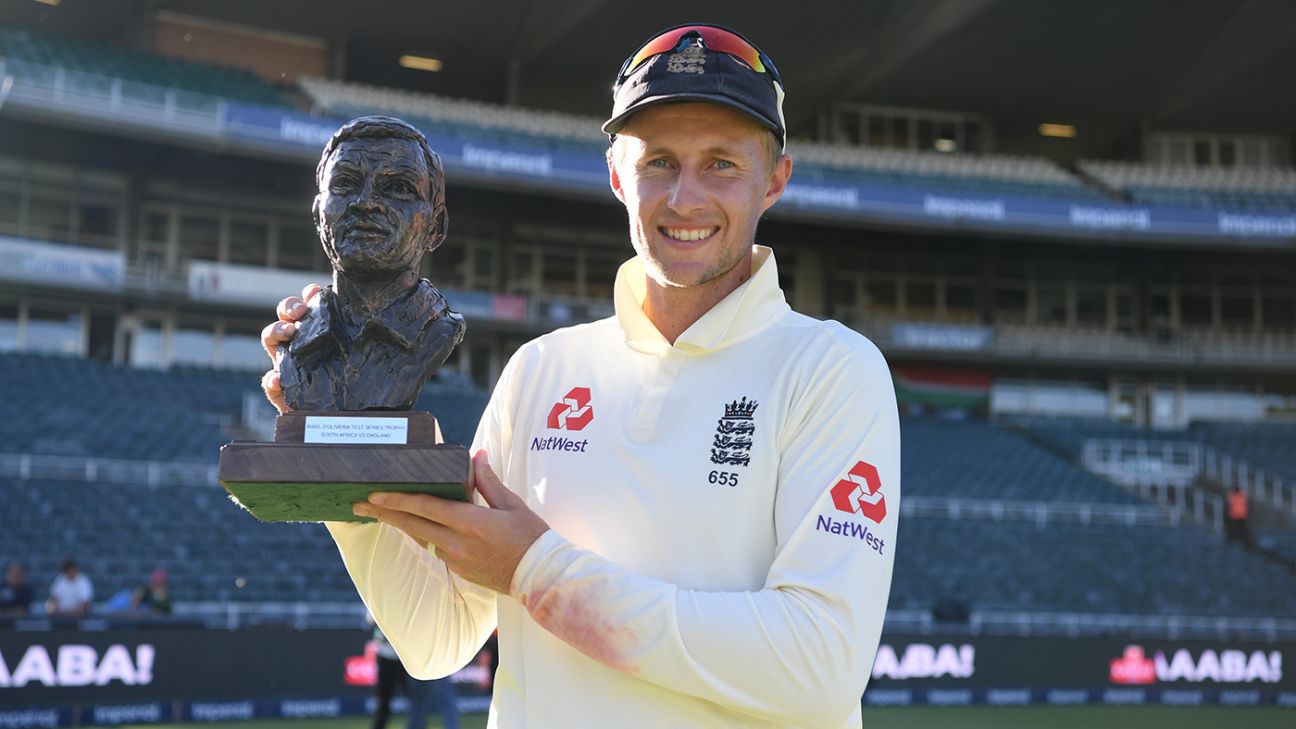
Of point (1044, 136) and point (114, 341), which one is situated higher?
point (1044, 136)

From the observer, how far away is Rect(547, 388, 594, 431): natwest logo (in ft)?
6.71

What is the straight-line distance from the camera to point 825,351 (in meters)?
1.96

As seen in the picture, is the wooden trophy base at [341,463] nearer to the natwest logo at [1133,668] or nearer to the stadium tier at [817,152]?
the natwest logo at [1133,668]

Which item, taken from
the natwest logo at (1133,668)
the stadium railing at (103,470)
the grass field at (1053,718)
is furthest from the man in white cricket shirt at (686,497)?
the stadium railing at (103,470)

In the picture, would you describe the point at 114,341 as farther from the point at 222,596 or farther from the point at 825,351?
the point at 825,351

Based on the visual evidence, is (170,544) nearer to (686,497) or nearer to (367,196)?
(367,196)

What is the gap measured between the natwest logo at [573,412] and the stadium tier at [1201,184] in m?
27.7

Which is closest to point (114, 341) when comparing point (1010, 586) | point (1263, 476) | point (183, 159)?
point (183, 159)

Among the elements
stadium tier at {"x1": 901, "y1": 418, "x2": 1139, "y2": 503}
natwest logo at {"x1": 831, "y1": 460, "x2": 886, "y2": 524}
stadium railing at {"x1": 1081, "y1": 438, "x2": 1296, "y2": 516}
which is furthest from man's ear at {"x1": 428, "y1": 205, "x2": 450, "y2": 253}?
stadium railing at {"x1": 1081, "y1": 438, "x2": 1296, "y2": 516}

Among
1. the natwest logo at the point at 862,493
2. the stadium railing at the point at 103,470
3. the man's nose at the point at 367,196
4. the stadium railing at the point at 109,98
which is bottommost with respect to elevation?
the stadium railing at the point at 103,470

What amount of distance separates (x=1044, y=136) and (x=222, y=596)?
25109 millimetres

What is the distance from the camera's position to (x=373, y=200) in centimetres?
231

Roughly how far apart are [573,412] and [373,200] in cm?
62

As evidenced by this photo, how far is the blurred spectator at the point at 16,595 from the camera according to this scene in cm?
1067
